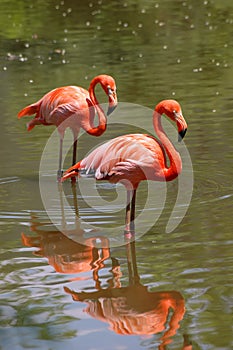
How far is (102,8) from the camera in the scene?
694 inches

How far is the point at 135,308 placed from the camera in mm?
4215

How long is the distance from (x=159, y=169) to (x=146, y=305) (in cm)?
117

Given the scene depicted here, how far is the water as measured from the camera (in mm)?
3990

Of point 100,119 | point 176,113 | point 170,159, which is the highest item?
point 176,113

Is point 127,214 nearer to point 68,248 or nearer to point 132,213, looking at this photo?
point 132,213

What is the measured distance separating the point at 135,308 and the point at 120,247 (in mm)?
1006

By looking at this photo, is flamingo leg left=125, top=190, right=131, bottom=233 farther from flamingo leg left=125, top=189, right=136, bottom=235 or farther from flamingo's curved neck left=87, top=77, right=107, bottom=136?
flamingo's curved neck left=87, top=77, right=107, bottom=136

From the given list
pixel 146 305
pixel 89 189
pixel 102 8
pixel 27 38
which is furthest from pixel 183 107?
pixel 102 8

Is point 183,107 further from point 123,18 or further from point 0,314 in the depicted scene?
point 123,18

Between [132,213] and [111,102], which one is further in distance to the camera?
[111,102]

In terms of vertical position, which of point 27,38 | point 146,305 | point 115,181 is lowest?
point 146,305

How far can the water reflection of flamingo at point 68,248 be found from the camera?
16.1ft

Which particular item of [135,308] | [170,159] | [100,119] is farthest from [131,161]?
[100,119]

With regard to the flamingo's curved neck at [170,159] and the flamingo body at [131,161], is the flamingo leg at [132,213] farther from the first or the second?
the flamingo's curved neck at [170,159]
